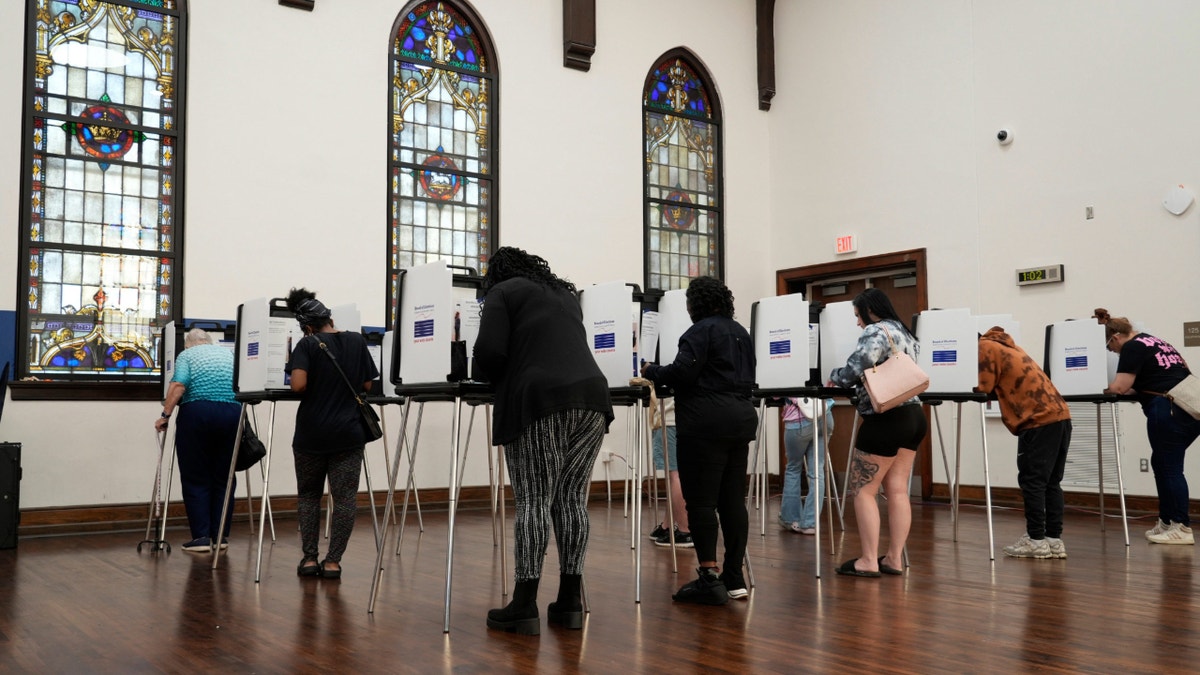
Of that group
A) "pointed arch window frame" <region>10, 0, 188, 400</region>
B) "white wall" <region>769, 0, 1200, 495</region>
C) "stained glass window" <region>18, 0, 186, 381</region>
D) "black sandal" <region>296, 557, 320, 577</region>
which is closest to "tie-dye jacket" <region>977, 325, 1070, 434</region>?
"white wall" <region>769, 0, 1200, 495</region>

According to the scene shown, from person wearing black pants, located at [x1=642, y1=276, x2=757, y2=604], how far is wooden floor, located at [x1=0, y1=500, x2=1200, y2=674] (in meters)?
0.18

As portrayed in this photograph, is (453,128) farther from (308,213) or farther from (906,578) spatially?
(906,578)

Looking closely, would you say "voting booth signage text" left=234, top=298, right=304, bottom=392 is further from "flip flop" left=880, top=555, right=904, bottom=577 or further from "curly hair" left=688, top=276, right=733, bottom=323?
"flip flop" left=880, top=555, right=904, bottom=577

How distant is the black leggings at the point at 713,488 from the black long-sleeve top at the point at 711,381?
0.06 meters

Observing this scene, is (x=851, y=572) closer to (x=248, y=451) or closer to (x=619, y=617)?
(x=619, y=617)

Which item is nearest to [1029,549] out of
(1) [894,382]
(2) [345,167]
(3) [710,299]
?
(1) [894,382]

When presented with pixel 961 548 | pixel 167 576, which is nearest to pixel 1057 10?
pixel 961 548

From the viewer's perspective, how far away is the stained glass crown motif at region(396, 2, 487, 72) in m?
8.76

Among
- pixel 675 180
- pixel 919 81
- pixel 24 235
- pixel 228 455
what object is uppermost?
pixel 919 81

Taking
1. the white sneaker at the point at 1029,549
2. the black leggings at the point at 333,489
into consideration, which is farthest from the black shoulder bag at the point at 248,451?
the white sneaker at the point at 1029,549

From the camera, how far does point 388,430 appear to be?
803 cm

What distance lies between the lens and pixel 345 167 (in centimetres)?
820

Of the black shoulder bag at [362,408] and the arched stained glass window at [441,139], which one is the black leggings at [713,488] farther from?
the arched stained glass window at [441,139]

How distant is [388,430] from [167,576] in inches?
127
